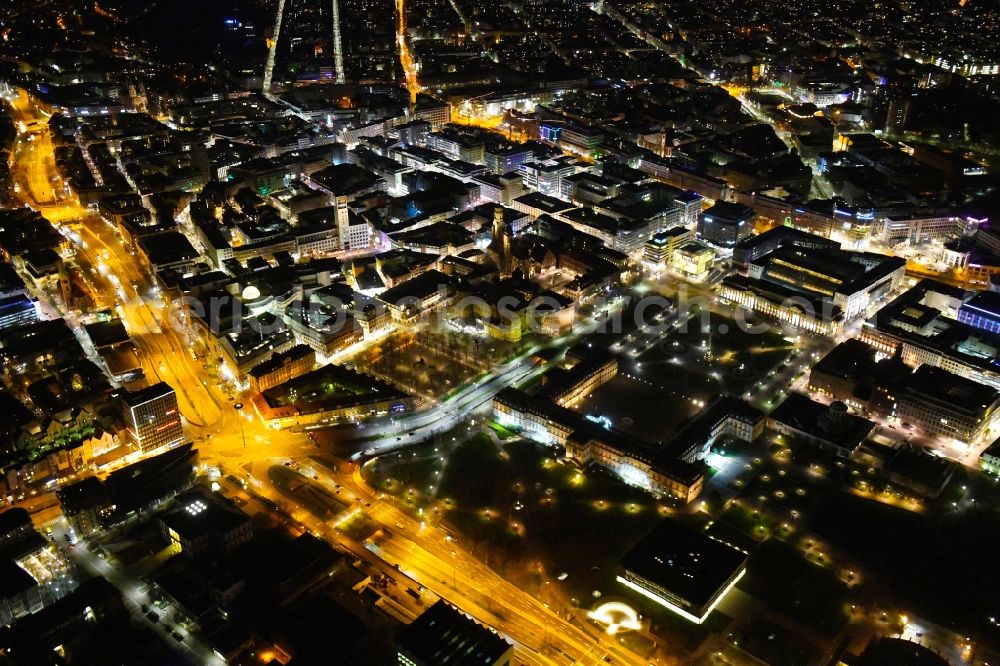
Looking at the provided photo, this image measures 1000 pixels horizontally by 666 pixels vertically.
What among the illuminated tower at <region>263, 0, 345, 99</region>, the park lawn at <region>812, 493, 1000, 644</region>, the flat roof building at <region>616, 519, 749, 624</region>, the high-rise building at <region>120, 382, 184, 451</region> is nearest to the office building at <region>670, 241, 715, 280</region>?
the park lawn at <region>812, 493, 1000, 644</region>

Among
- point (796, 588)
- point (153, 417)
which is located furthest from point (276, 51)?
point (796, 588)

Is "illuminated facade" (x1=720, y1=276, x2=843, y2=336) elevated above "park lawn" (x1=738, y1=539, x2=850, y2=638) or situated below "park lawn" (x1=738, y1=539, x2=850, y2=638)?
above

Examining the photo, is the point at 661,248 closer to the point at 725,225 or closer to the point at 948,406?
the point at 725,225

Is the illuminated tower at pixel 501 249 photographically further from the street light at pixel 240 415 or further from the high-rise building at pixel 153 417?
the high-rise building at pixel 153 417

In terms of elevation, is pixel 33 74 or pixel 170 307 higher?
pixel 33 74

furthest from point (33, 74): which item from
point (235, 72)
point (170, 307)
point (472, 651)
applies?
point (472, 651)

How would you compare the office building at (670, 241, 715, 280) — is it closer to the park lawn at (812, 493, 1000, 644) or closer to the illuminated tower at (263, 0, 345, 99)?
the park lawn at (812, 493, 1000, 644)

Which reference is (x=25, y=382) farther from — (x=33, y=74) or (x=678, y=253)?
(x=33, y=74)

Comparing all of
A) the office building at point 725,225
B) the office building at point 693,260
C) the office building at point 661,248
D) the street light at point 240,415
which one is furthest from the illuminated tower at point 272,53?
the street light at point 240,415
